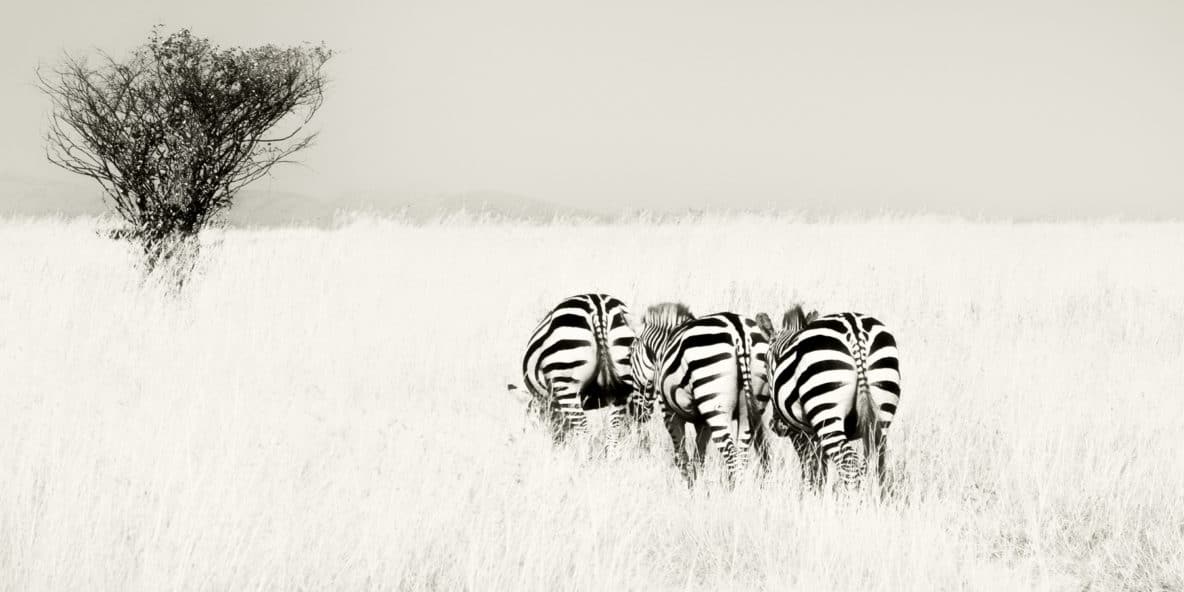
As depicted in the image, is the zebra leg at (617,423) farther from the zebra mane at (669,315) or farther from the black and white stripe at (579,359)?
the zebra mane at (669,315)

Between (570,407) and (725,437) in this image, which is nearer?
(725,437)

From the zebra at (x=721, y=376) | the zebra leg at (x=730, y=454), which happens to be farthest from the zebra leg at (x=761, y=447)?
the zebra leg at (x=730, y=454)

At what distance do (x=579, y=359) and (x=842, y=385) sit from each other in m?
1.77

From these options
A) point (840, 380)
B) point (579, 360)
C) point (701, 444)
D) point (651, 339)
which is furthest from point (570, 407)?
point (840, 380)

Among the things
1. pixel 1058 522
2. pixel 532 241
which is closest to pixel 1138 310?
pixel 1058 522

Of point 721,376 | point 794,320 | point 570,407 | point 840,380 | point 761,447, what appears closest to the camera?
point 840,380

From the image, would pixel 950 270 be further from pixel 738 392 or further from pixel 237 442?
pixel 237 442

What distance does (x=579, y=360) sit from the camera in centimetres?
607

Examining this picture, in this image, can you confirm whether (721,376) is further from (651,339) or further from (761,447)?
(651,339)

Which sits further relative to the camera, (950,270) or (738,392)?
(950,270)

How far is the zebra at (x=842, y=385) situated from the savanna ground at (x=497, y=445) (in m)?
0.35

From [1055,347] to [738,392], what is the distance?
642 centimetres

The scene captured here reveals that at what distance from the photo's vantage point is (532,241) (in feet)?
60.4

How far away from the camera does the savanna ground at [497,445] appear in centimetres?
423
